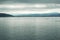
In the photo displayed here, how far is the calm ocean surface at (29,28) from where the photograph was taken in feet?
3.20

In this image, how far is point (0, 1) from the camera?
109 cm

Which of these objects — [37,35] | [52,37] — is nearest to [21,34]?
[37,35]

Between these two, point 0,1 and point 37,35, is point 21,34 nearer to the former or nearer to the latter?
point 37,35

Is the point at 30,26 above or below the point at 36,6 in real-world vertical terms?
below

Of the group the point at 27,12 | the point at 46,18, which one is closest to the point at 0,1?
the point at 27,12

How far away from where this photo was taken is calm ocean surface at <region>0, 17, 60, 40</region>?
0.98 meters

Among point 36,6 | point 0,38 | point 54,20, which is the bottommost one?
point 0,38

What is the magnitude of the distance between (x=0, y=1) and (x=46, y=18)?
38 centimetres

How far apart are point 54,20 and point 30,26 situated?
0.20 meters

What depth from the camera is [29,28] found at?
1103mm

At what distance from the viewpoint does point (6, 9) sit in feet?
3.55

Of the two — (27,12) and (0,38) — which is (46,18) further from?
(0,38)

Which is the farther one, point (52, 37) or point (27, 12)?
point (27, 12)

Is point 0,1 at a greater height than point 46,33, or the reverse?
point 0,1
